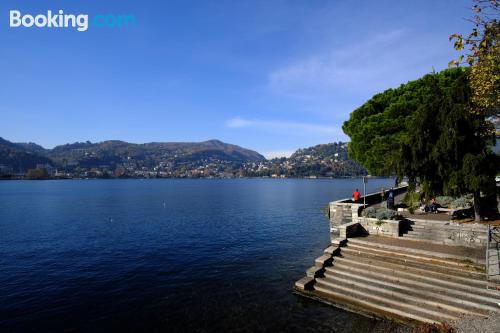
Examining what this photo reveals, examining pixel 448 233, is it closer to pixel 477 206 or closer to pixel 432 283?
pixel 477 206

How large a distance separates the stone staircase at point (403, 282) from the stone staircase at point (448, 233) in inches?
28.3

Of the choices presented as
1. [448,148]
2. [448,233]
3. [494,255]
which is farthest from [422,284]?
[448,148]

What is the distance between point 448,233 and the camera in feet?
58.2

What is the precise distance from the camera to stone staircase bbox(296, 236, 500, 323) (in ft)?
41.2

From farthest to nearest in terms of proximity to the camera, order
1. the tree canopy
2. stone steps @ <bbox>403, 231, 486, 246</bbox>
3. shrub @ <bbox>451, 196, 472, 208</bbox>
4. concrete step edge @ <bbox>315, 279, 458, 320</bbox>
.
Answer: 1. shrub @ <bbox>451, 196, 472, 208</bbox>
2. the tree canopy
3. stone steps @ <bbox>403, 231, 486, 246</bbox>
4. concrete step edge @ <bbox>315, 279, 458, 320</bbox>

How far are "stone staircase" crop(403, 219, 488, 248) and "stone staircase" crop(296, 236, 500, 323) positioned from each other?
720 millimetres

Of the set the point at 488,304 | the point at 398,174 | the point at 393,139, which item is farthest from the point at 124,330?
the point at 393,139

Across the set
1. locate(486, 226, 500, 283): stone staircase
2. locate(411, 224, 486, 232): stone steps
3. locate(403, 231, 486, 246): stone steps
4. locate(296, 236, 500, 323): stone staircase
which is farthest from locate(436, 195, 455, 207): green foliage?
locate(296, 236, 500, 323): stone staircase

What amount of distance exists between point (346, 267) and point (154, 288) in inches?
436

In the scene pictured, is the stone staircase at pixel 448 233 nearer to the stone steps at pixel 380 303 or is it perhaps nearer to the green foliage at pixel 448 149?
the green foliage at pixel 448 149

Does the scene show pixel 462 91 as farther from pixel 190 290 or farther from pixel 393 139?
pixel 190 290

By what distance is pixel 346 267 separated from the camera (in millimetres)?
16500

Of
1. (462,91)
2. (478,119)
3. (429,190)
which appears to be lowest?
(429,190)

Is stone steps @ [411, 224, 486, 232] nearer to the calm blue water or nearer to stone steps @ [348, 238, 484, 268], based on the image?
stone steps @ [348, 238, 484, 268]
